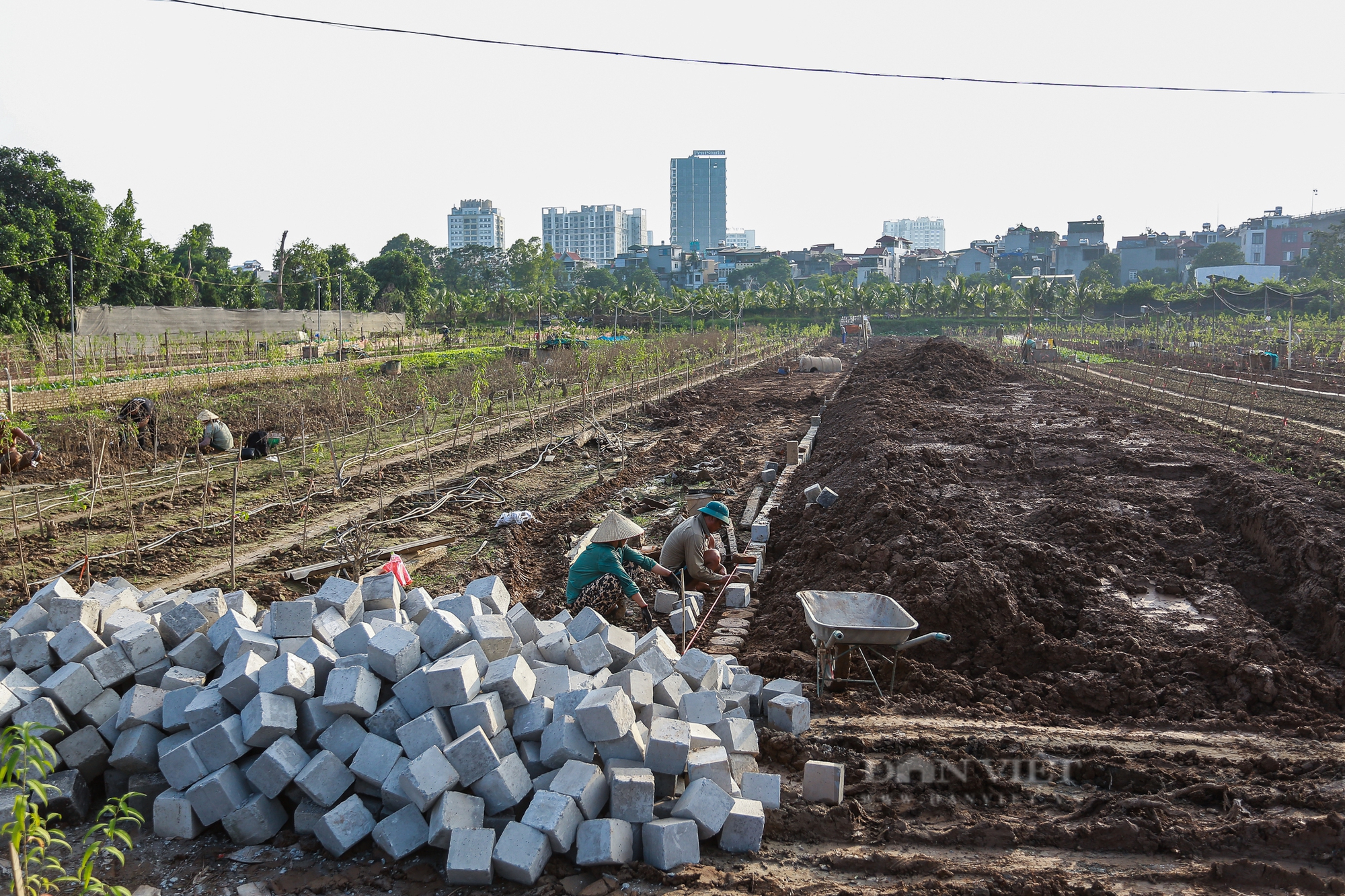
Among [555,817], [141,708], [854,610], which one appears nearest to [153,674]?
[141,708]

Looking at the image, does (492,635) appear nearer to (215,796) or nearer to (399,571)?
(215,796)

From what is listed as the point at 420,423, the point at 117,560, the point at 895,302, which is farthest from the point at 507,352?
the point at 895,302

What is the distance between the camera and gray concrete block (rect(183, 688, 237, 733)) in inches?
154

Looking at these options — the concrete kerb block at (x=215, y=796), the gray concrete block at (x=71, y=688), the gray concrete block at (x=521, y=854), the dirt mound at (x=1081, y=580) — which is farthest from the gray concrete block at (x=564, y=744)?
the gray concrete block at (x=71, y=688)

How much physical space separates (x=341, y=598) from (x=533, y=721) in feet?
4.84

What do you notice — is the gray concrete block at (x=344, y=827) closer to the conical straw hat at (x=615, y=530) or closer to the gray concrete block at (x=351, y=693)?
the gray concrete block at (x=351, y=693)

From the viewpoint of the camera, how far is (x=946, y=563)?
6.38 metres

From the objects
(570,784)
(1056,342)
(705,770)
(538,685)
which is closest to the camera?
(570,784)

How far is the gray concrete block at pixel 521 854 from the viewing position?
337 centimetres

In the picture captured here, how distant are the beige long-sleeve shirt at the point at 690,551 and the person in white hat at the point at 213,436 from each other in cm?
827

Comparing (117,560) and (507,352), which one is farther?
(507,352)

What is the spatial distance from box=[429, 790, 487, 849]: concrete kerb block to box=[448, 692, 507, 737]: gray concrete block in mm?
288

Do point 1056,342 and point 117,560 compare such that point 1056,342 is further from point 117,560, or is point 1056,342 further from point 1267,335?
point 117,560

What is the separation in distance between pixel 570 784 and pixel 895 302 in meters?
67.7
